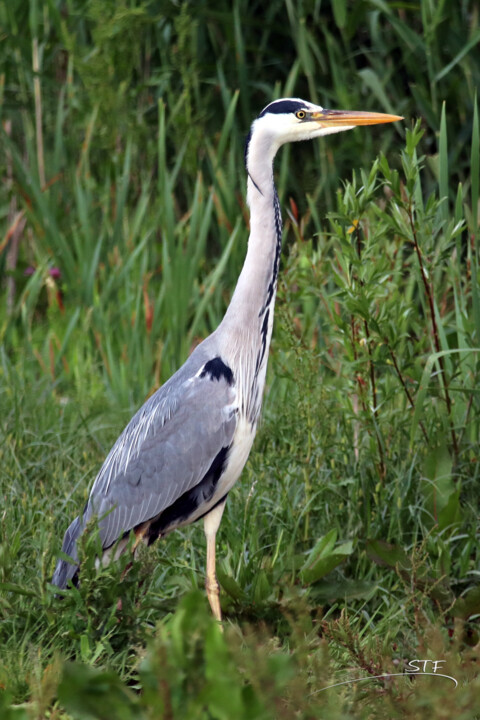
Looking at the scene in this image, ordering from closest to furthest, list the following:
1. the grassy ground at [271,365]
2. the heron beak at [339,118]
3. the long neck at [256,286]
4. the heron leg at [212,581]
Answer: the grassy ground at [271,365]
the heron leg at [212,581]
the long neck at [256,286]
the heron beak at [339,118]

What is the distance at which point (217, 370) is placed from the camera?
324cm

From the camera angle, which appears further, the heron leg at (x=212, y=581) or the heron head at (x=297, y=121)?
the heron head at (x=297, y=121)

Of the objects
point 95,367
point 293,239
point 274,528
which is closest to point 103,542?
point 274,528

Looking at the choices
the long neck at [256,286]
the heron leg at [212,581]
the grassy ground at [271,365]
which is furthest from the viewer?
the long neck at [256,286]

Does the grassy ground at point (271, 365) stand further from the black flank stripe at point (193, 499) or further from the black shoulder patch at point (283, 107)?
the black shoulder patch at point (283, 107)

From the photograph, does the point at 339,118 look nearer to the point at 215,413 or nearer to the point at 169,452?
the point at 215,413

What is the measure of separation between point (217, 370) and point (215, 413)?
0.16m

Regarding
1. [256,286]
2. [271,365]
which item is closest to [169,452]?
[256,286]

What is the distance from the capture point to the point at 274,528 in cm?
366

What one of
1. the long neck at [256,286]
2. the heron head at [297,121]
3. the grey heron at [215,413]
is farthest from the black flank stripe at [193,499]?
the heron head at [297,121]

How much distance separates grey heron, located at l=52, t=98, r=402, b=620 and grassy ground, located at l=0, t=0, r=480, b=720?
0.21 meters

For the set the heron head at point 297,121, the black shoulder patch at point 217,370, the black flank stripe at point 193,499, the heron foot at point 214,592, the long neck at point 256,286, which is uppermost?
the heron head at point 297,121

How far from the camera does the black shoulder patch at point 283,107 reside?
10.8 feet

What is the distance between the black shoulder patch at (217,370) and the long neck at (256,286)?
0.04 m
